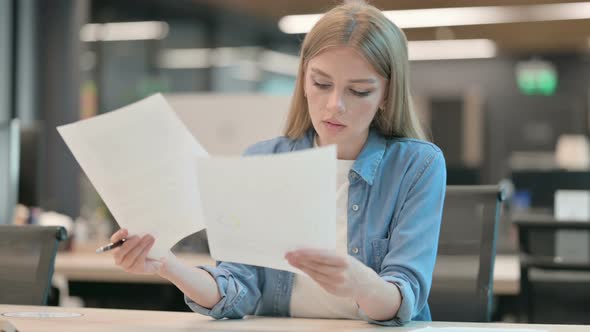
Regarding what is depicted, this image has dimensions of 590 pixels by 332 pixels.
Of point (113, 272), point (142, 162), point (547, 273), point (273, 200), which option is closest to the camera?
point (273, 200)

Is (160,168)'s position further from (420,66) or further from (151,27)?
(420,66)

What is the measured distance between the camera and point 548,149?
14.5 metres

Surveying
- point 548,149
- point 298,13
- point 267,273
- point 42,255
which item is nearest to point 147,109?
point 267,273

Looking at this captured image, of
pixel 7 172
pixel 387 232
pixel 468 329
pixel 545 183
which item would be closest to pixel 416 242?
pixel 387 232

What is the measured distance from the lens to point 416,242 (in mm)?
1777

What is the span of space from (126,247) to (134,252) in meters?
0.02

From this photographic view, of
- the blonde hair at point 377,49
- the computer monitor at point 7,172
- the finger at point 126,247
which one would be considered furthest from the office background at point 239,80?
the finger at point 126,247

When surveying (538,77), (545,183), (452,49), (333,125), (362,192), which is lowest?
(545,183)

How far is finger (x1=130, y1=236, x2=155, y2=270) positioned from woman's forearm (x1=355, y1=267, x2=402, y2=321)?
15.6 inches

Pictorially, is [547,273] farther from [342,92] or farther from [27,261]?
[27,261]

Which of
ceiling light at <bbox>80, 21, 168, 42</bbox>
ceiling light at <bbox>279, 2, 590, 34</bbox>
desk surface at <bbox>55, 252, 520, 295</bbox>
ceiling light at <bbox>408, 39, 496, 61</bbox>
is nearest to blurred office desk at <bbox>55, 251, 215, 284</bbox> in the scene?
desk surface at <bbox>55, 252, 520, 295</bbox>

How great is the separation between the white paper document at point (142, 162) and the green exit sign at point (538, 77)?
44.7 feet

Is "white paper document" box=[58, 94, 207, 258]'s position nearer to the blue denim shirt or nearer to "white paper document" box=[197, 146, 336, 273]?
"white paper document" box=[197, 146, 336, 273]

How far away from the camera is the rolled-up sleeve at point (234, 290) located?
6.11 ft
